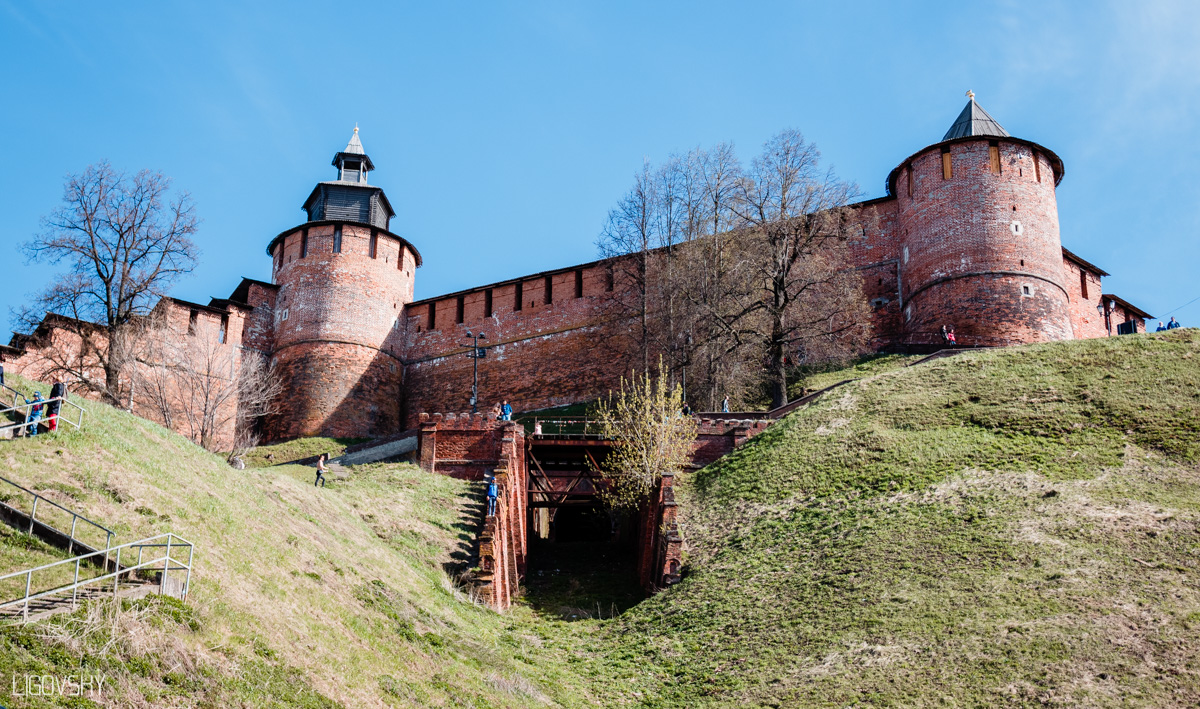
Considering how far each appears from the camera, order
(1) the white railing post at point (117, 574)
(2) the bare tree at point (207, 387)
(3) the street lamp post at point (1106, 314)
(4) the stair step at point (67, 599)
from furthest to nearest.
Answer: (3) the street lamp post at point (1106, 314), (2) the bare tree at point (207, 387), (1) the white railing post at point (117, 574), (4) the stair step at point (67, 599)

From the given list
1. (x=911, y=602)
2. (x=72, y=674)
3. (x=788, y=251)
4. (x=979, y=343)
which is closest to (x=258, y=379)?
(x=788, y=251)

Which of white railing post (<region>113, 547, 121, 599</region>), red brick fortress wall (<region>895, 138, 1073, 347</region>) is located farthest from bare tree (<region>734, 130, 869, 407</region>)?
white railing post (<region>113, 547, 121, 599</region>)

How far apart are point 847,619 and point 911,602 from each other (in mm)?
1040

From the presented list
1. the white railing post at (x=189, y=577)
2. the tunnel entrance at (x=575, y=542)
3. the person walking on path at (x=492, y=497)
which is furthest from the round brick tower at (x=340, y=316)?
the white railing post at (x=189, y=577)

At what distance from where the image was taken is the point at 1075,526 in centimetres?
1847

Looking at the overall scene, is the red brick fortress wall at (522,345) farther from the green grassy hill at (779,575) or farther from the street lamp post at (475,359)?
the green grassy hill at (779,575)

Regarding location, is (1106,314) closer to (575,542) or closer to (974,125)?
(974,125)

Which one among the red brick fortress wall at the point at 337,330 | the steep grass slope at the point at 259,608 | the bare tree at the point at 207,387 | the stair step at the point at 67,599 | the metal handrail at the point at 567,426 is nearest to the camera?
the stair step at the point at 67,599

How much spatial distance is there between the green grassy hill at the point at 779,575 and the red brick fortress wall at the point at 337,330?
587 inches

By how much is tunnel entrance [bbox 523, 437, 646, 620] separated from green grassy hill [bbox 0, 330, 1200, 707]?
0.49 metres

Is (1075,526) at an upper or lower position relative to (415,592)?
upper

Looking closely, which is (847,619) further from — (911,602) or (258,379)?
(258,379)

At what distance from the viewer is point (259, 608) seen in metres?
12.8

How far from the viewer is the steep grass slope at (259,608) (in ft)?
34.1
